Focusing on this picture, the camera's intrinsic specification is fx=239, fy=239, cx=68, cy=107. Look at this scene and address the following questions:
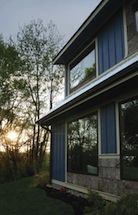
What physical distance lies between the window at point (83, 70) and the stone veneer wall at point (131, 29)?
1.42m

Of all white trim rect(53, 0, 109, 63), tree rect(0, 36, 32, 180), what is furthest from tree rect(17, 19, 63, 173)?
white trim rect(53, 0, 109, 63)

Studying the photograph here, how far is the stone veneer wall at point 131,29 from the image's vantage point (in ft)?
15.8

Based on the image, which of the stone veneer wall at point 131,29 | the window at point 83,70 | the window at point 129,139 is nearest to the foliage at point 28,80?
the window at point 83,70

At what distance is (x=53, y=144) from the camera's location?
307 inches

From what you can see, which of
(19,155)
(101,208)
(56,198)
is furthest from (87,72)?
(19,155)

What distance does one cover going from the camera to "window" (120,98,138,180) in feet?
13.2

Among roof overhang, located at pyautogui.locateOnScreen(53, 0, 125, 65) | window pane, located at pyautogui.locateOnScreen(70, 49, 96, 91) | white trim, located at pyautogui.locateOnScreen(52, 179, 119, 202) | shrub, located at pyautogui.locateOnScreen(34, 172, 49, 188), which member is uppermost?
roof overhang, located at pyautogui.locateOnScreen(53, 0, 125, 65)

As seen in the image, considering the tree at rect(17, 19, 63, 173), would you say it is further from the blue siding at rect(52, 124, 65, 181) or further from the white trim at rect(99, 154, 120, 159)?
the white trim at rect(99, 154, 120, 159)

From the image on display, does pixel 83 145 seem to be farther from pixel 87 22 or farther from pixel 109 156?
pixel 87 22

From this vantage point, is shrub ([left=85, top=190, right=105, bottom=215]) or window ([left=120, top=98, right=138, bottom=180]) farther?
window ([left=120, top=98, right=138, bottom=180])

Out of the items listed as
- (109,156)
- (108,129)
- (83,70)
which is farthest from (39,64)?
(109,156)

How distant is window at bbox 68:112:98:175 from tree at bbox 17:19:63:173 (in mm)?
6786

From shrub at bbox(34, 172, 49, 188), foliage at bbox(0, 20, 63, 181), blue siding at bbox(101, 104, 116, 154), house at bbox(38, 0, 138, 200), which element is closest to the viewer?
house at bbox(38, 0, 138, 200)

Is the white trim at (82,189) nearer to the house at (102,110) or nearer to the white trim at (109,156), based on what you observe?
the house at (102,110)
